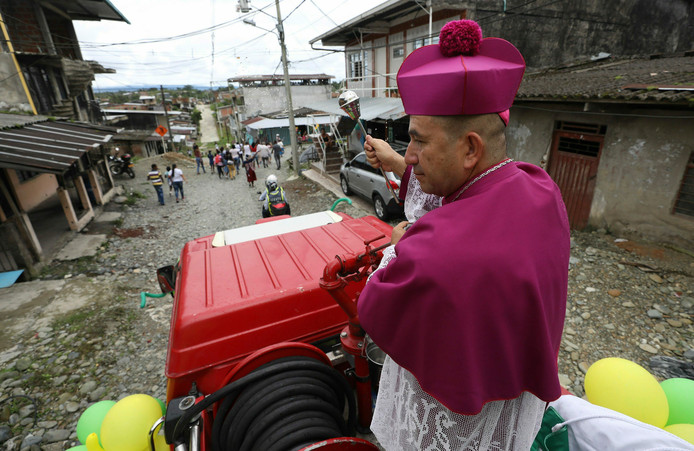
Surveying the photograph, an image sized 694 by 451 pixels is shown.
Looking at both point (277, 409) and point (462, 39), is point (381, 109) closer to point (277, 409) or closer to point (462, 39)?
point (277, 409)

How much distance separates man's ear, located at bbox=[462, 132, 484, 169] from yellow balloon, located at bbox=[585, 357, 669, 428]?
7.49 ft

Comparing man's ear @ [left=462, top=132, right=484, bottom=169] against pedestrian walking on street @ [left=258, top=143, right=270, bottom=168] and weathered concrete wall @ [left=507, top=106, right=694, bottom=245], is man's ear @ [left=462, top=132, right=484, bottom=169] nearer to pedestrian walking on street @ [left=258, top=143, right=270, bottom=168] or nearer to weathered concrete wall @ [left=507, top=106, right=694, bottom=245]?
weathered concrete wall @ [left=507, top=106, right=694, bottom=245]

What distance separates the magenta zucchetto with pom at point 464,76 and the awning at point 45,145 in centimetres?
718

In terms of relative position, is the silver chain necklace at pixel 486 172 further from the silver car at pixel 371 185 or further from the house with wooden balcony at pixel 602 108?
the silver car at pixel 371 185

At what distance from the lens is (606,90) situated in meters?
5.95

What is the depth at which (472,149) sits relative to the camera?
1.00 meters

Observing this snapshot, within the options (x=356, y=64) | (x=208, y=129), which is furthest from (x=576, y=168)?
(x=208, y=129)

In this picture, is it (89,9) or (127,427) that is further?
(89,9)

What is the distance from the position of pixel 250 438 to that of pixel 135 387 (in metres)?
3.19

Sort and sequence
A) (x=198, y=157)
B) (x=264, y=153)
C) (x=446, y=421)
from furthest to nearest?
(x=264, y=153)
(x=198, y=157)
(x=446, y=421)

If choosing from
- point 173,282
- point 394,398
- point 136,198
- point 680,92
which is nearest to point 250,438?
point 394,398

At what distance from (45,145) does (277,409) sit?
8.27 m

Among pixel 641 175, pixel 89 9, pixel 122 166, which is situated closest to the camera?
pixel 641 175

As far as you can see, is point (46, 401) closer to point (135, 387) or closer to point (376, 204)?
point (135, 387)
